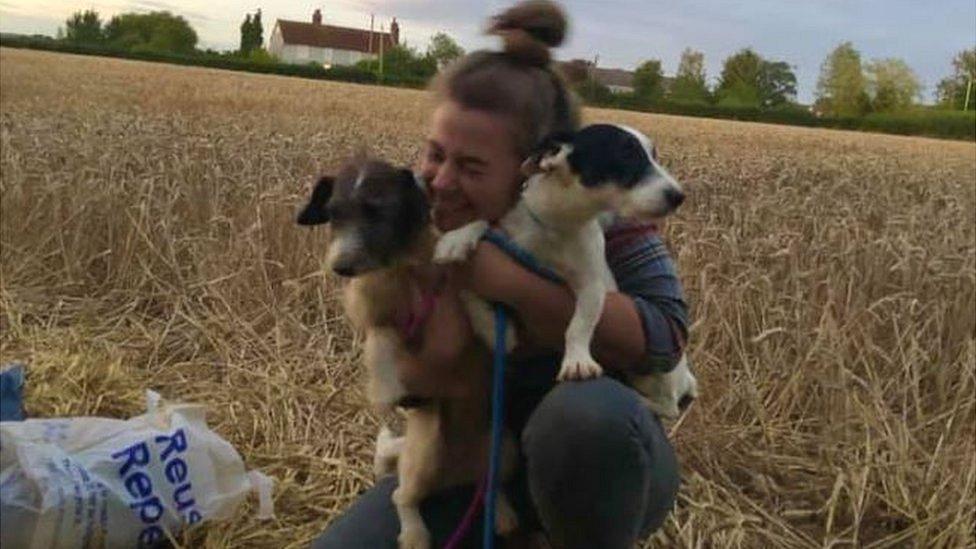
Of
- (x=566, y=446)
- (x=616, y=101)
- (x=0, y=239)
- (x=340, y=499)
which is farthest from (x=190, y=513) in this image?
(x=616, y=101)

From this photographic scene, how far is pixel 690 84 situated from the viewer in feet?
177

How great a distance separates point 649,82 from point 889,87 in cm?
1109

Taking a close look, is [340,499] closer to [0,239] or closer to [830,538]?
[830,538]

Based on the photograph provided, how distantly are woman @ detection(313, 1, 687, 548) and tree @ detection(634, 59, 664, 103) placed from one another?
41.5 metres

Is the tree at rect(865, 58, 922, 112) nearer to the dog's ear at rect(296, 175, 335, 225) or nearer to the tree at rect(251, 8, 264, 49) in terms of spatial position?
the tree at rect(251, 8, 264, 49)

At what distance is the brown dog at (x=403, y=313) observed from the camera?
2.55 meters

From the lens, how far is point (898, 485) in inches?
163

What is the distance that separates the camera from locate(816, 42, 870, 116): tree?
51.4 meters

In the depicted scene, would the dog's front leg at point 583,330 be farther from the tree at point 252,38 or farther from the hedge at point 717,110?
the tree at point 252,38

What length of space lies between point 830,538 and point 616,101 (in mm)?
36316

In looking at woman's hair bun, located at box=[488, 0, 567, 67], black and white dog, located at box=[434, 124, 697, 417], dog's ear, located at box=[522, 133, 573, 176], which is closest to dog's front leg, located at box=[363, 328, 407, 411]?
black and white dog, located at box=[434, 124, 697, 417]

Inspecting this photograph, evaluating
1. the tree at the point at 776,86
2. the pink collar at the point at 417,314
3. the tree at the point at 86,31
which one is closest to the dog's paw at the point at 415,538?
the pink collar at the point at 417,314

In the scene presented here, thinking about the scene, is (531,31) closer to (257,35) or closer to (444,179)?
(444,179)

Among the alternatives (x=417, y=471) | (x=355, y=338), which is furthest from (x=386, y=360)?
(x=355, y=338)
